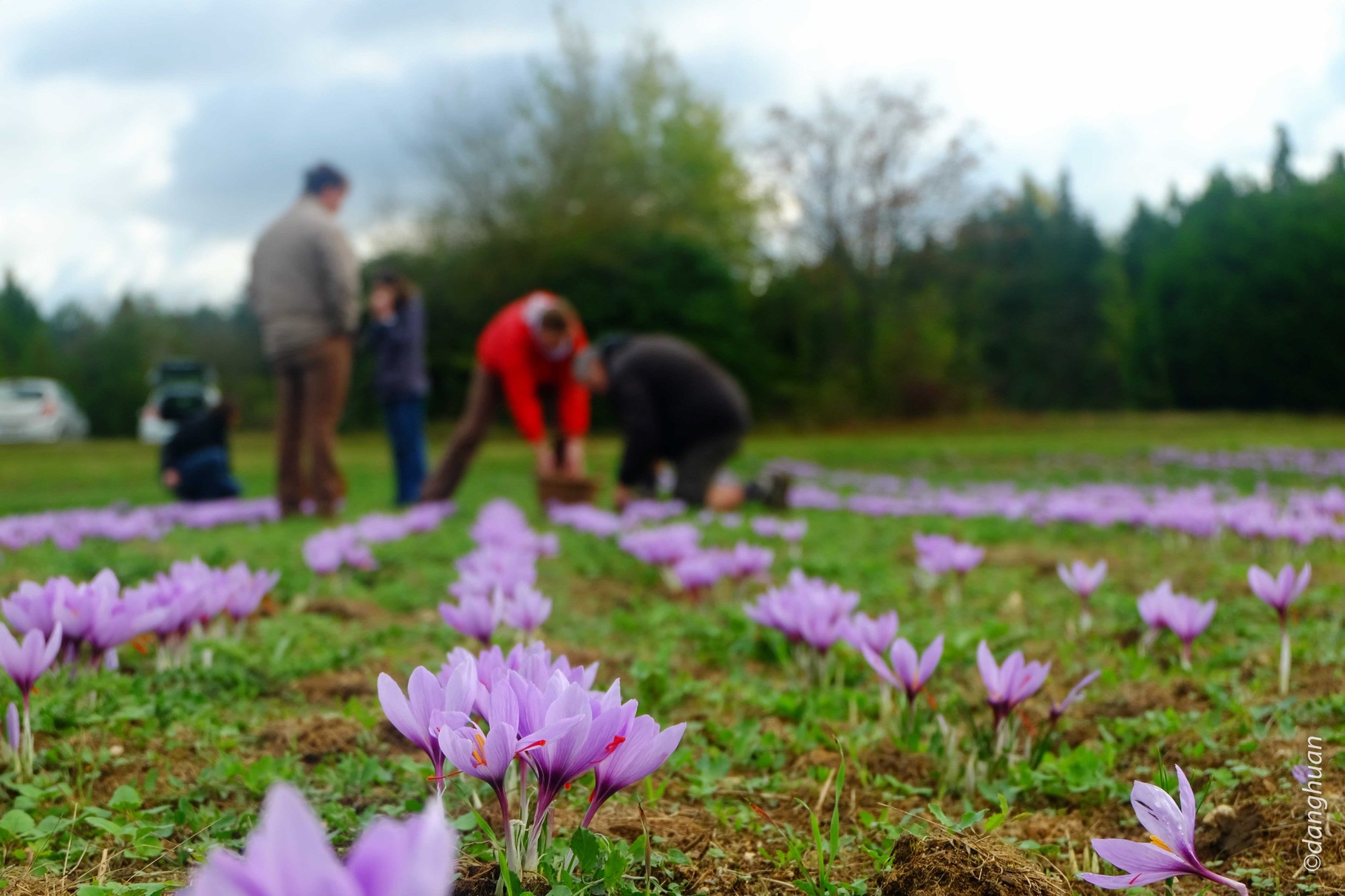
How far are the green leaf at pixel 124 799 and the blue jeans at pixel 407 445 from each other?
6617 millimetres

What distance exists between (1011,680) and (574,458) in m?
5.97

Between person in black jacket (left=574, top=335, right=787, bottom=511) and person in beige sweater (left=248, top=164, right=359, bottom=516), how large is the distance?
188 centimetres

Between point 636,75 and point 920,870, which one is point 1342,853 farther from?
point 636,75

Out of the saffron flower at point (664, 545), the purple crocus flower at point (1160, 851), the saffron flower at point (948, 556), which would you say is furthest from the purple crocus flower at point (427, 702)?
the saffron flower at point (664, 545)

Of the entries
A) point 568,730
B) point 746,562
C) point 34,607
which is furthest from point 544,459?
point 568,730

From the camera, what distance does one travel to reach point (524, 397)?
7355 millimetres

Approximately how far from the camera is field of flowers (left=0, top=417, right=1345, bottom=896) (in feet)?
3.66

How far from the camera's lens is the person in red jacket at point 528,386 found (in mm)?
7219

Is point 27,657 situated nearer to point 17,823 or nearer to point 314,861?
point 17,823

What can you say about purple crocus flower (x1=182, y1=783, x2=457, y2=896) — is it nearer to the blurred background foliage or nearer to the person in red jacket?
the person in red jacket

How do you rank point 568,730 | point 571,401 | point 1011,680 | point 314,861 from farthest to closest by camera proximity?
point 571,401, point 1011,680, point 568,730, point 314,861

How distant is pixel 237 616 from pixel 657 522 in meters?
4.26

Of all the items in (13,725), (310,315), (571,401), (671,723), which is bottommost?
(671,723)

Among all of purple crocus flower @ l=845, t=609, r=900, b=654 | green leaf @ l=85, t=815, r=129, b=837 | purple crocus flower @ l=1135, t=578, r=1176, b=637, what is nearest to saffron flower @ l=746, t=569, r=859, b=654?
purple crocus flower @ l=845, t=609, r=900, b=654
